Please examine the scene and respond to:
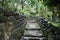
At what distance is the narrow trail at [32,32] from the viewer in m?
4.74

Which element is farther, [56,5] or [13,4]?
[13,4]

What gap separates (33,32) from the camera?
16.0 ft

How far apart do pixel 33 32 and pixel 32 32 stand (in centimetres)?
3

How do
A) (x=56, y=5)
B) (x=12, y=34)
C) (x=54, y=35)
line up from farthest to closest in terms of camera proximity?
1. (x=12, y=34)
2. (x=54, y=35)
3. (x=56, y=5)

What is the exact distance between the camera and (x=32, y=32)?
488 centimetres

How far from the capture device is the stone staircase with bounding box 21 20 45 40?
187 inches

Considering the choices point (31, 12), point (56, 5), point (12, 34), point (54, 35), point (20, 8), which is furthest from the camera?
point (31, 12)

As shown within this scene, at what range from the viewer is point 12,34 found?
455 cm

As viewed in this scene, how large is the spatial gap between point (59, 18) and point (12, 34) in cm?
214

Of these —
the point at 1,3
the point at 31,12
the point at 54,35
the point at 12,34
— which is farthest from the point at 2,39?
the point at 31,12

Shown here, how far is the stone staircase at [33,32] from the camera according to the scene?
4.74 m

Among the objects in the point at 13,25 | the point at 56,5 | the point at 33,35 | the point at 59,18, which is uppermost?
the point at 56,5

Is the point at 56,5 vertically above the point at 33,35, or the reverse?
the point at 56,5

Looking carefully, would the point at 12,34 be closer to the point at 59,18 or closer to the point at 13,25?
the point at 13,25
